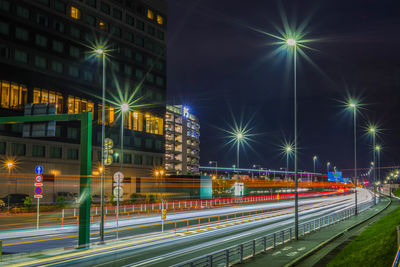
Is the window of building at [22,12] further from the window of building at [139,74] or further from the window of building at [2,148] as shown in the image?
the window of building at [139,74]

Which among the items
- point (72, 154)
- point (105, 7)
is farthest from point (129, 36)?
point (72, 154)

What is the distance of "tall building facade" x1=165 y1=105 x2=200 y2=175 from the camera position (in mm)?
137250

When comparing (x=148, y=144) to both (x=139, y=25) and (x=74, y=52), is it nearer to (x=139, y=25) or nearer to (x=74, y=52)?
(x=139, y=25)

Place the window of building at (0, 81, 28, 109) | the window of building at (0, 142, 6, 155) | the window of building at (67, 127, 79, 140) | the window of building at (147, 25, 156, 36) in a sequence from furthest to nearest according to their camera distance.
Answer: the window of building at (147, 25, 156, 36)
the window of building at (67, 127, 79, 140)
the window of building at (0, 81, 28, 109)
the window of building at (0, 142, 6, 155)

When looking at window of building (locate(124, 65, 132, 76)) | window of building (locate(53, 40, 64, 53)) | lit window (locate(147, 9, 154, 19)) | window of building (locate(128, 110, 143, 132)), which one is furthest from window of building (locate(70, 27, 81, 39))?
lit window (locate(147, 9, 154, 19))

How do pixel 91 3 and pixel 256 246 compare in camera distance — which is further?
pixel 91 3

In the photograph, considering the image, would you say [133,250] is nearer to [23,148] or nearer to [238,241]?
[238,241]

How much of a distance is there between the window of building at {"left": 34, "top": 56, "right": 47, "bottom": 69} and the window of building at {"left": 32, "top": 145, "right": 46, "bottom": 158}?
12.1 m

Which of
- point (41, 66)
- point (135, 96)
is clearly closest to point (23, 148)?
point (41, 66)

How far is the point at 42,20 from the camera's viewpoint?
6562cm

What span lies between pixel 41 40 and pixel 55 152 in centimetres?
1709

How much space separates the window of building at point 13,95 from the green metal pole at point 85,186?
40.5 m

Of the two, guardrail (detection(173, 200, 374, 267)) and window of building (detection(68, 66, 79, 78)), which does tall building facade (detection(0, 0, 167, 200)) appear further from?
guardrail (detection(173, 200, 374, 267))

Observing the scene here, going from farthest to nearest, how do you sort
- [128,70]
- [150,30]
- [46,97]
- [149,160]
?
[150,30]
[149,160]
[128,70]
[46,97]
